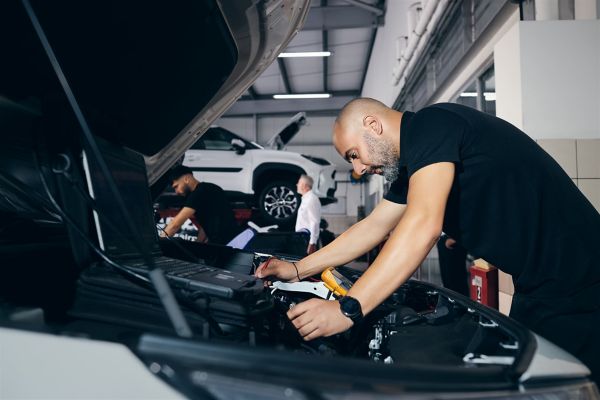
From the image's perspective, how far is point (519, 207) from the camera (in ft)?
4.16

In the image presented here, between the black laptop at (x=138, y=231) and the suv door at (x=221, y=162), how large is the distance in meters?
5.91

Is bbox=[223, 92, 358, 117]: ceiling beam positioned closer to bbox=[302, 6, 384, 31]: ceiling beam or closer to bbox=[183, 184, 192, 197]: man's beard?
bbox=[302, 6, 384, 31]: ceiling beam

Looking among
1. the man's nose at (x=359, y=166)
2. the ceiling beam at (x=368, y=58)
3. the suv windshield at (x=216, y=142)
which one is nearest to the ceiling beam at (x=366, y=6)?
the ceiling beam at (x=368, y=58)

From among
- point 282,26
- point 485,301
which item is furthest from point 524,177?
point 485,301

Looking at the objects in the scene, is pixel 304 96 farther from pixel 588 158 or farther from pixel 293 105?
pixel 588 158

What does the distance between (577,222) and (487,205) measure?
250 mm

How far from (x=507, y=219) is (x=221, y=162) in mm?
6505

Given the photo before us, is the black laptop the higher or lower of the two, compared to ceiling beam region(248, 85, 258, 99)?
lower

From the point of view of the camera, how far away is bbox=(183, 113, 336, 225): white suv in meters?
7.40

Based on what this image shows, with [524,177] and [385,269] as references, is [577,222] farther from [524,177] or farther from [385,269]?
[385,269]

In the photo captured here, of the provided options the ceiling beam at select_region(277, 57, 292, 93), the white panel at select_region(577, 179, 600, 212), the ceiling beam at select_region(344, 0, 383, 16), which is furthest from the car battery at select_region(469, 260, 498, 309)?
the ceiling beam at select_region(277, 57, 292, 93)

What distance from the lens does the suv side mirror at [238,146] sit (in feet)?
24.3

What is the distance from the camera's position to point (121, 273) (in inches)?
38.7

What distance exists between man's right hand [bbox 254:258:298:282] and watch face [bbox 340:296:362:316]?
549 millimetres
